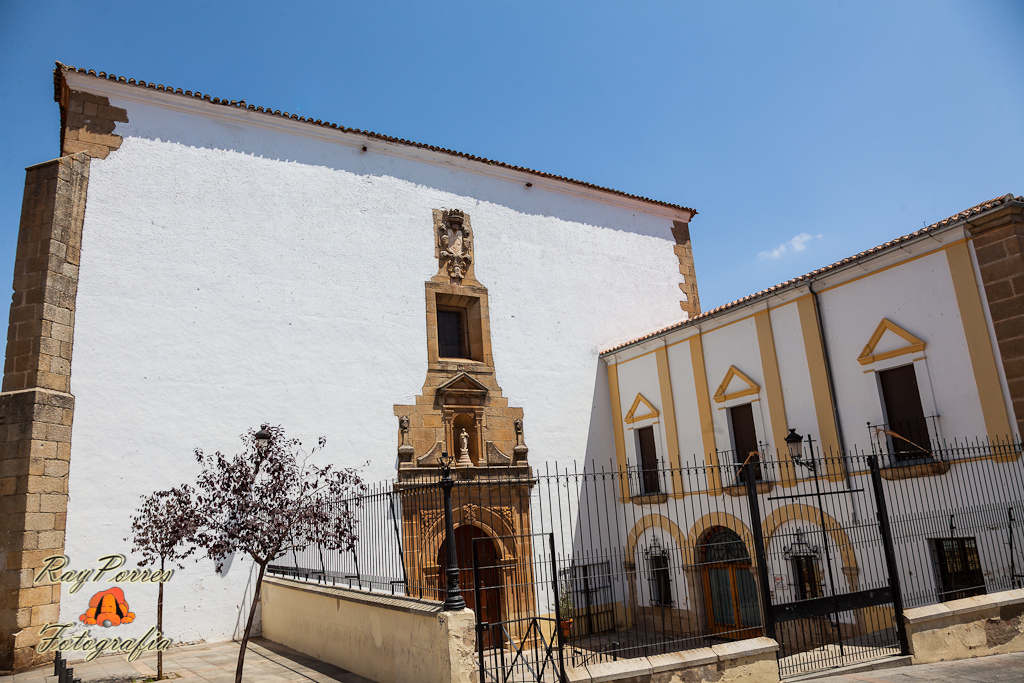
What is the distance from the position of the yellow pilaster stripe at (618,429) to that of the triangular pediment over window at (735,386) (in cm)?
291

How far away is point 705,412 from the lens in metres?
13.3

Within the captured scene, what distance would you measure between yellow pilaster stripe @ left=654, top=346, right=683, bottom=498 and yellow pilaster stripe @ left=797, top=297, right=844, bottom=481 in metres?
3.28

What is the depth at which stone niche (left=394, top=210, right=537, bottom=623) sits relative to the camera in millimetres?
12797

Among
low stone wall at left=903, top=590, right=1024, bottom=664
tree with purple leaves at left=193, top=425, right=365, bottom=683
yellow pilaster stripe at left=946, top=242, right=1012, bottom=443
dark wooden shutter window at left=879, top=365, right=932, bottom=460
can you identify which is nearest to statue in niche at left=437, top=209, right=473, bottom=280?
tree with purple leaves at left=193, top=425, right=365, bottom=683

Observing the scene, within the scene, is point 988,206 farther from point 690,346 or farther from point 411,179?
point 411,179

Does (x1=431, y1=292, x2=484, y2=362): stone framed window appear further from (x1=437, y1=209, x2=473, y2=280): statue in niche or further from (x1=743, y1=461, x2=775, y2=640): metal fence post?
(x1=743, y1=461, x2=775, y2=640): metal fence post

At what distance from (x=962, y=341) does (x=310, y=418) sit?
1029 cm

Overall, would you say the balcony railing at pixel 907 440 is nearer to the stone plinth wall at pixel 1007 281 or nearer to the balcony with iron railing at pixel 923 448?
the balcony with iron railing at pixel 923 448

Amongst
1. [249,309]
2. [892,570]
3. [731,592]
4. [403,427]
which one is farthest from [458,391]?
[892,570]

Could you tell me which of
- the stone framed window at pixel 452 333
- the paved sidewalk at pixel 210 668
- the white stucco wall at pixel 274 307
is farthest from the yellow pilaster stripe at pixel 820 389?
the paved sidewalk at pixel 210 668

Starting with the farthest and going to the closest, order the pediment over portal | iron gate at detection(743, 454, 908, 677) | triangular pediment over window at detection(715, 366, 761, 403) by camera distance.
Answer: the pediment over portal → triangular pediment over window at detection(715, 366, 761, 403) → iron gate at detection(743, 454, 908, 677)

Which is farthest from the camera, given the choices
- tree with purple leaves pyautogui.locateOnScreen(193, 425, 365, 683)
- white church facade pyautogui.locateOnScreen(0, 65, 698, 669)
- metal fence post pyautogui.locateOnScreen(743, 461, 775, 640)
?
white church facade pyautogui.locateOnScreen(0, 65, 698, 669)

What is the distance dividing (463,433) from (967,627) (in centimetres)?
857

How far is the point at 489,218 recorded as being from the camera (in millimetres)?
15312
